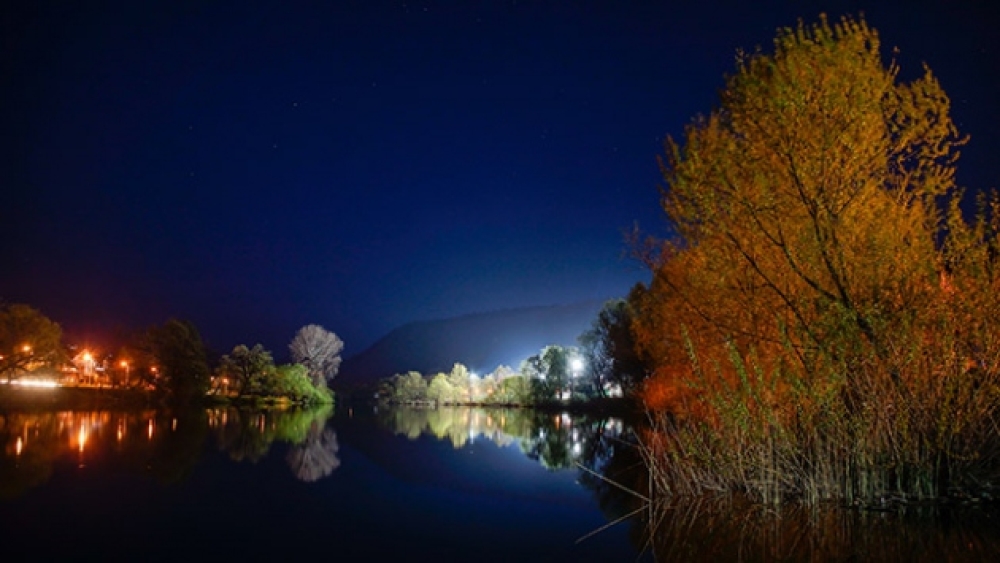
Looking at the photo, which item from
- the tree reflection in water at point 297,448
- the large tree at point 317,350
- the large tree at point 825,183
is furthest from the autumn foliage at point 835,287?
the large tree at point 317,350

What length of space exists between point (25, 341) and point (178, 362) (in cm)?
1115

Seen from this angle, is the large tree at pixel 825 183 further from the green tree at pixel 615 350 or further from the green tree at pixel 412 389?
the green tree at pixel 412 389

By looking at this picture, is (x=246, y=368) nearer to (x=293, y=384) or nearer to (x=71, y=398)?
(x=293, y=384)

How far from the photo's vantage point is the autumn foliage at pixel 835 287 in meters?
8.43

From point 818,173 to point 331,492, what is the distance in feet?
33.6

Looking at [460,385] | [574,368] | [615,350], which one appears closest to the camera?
[615,350]

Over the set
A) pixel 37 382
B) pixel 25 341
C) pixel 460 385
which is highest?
pixel 25 341

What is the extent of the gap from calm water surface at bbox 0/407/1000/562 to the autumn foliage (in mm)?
807

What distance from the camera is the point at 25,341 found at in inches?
1983

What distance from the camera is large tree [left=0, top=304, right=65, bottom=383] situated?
48969 mm

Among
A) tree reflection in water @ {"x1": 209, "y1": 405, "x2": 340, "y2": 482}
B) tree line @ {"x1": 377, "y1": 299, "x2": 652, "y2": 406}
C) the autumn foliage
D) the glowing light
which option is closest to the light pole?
tree line @ {"x1": 377, "y1": 299, "x2": 652, "y2": 406}

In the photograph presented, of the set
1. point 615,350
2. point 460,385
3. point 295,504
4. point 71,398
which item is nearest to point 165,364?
point 71,398

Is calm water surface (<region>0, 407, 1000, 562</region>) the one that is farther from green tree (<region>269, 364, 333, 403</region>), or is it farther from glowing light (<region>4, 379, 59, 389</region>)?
green tree (<region>269, 364, 333, 403</region>)

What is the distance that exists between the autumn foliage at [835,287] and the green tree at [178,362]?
2081 inches
